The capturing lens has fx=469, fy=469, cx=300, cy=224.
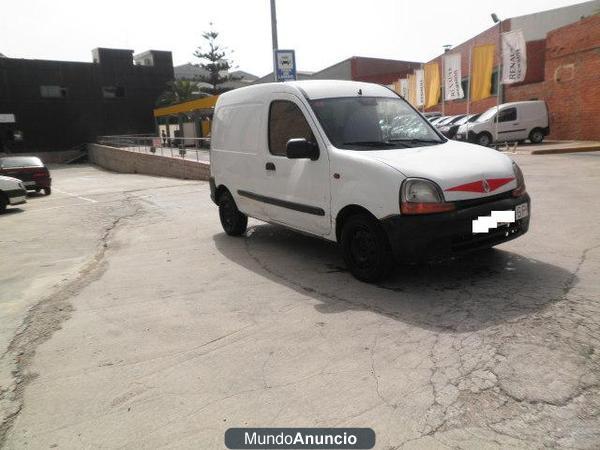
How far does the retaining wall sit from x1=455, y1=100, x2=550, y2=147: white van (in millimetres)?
11307

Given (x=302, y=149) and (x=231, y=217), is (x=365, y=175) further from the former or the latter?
(x=231, y=217)

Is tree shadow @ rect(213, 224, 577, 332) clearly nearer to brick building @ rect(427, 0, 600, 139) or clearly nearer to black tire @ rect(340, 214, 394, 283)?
black tire @ rect(340, 214, 394, 283)

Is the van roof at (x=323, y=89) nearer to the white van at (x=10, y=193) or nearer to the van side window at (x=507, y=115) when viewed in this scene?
the white van at (x=10, y=193)

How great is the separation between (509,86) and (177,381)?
2676 centimetres

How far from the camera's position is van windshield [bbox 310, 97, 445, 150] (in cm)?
478

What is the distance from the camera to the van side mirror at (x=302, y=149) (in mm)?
4711

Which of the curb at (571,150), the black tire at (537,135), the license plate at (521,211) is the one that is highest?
the black tire at (537,135)

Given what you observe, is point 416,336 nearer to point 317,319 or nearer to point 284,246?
point 317,319

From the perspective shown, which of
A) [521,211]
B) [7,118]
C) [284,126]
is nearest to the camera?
[521,211]

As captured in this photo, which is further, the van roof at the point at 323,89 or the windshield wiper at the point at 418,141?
the van roof at the point at 323,89

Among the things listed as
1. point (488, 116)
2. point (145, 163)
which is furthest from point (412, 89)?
point (145, 163)

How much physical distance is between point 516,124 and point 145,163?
1816 cm

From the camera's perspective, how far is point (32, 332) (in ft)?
13.3

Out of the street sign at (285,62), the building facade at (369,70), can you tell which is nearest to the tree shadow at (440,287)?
the street sign at (285,62)
